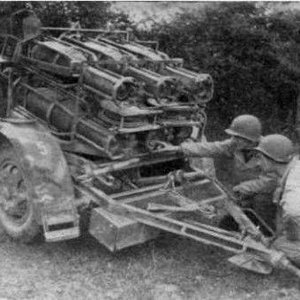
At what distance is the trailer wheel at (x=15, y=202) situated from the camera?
5973 millimetres

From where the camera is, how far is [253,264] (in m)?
5.27

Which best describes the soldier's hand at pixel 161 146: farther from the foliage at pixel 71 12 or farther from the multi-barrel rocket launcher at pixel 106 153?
the foliage at pixel 71 12

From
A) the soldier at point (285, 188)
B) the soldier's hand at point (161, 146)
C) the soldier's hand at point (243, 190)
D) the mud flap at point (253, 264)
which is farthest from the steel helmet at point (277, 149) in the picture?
the mud flap at point (253, 264)

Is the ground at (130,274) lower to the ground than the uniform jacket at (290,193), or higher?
lower

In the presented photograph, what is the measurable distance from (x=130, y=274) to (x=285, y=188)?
1.59 meters

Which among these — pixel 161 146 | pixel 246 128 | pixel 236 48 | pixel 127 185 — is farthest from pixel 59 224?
pixel 236 48

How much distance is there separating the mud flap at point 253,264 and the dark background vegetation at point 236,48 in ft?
14.9

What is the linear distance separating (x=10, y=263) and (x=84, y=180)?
3.35 ft

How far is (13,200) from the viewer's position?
619 centimetres

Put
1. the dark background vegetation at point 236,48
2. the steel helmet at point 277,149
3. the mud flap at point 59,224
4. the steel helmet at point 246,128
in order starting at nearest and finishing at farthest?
the mud flap at point 59,224 < the steel helmet at point 277,149 < the steel helmet at point 246,128 < the dark background vegetation at point 236,48

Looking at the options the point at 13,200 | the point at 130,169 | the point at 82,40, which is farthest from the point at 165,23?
the point at 13,200

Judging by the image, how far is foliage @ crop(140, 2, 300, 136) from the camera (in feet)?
30.7

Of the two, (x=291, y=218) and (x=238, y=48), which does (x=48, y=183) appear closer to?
(x=291, y=218)

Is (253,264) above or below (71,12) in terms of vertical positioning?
below
